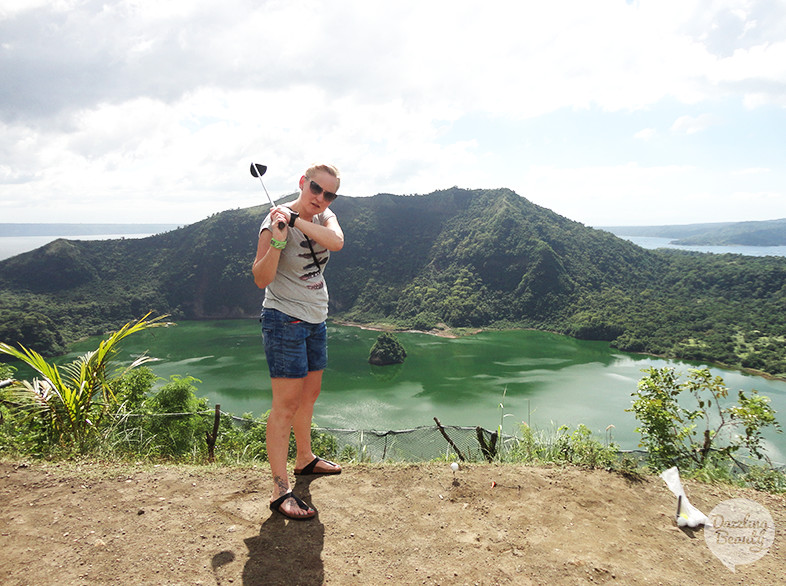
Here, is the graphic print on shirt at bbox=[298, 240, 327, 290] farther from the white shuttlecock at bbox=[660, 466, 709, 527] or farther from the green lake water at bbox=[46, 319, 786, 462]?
the green lake water at bbox=[46, 319, 786, 462]

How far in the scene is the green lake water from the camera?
25141 mm

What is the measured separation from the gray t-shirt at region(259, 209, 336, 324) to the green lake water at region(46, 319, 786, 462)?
17079mm

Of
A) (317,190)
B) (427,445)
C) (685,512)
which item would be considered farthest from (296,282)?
(427,445)

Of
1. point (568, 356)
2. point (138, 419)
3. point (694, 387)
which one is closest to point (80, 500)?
point (138, 419)

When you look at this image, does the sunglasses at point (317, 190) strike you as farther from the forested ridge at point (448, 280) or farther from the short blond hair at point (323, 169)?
the forested ridge at point (448, 280)

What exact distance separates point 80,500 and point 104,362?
1334 mm

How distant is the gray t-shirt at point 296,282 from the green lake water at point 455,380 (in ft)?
56.0

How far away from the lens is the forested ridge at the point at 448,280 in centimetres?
4438

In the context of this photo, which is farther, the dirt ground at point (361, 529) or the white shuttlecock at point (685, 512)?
the white shuttlecock at point (685, 512)

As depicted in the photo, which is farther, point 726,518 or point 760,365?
point 760,365

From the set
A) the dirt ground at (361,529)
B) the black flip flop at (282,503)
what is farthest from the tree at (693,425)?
the black flip flop at (282,503)

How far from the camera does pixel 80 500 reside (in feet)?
7.20

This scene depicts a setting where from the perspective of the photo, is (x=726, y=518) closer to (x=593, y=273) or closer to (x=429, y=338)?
(x=429, y=338)

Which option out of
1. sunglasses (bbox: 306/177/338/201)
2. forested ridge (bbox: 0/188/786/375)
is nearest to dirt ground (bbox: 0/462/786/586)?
sunglasses (bbox: 306/177/338/201)
